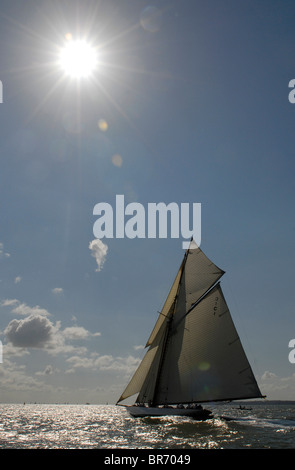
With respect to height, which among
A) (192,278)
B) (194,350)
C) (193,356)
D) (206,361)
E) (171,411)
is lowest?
(171,411)

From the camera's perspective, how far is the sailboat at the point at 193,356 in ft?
161

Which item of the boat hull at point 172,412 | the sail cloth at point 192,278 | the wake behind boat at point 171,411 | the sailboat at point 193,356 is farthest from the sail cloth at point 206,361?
the sail cloth at point 192,278

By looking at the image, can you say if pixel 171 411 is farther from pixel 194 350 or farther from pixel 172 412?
pixel 194 350

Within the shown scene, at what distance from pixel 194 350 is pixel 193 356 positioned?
914mm

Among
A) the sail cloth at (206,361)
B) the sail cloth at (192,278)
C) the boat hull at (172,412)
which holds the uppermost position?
the sail cloth at (192,278)

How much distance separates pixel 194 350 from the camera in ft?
171

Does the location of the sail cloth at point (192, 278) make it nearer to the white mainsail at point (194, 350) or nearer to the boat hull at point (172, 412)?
the white mainsail at point (194, 350)

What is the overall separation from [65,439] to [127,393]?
823 inches

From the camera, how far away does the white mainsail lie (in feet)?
161

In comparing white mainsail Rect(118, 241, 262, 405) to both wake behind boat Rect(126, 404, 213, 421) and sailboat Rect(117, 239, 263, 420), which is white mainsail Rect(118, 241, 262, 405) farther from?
wake behind boat Rect(126, 404, 213, 421)

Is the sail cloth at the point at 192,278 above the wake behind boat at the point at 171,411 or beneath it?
above

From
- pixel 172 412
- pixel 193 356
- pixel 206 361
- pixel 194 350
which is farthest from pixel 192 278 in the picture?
pixel 172 412

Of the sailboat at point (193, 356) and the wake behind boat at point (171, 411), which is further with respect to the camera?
the wake behind boat at point (171, 411)

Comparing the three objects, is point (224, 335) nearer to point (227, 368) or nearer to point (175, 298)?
point (227, 368)
